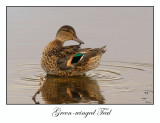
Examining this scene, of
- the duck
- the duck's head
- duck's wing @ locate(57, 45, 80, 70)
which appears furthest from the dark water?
the duck's head

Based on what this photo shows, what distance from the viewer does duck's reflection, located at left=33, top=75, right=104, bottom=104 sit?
26.5 ft

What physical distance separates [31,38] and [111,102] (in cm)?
614

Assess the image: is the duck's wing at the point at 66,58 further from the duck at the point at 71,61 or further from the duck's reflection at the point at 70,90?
the duck's reflection at the point at 70,90

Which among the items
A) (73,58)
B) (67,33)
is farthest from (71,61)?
(67,33)

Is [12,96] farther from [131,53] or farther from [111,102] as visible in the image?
[131,53]

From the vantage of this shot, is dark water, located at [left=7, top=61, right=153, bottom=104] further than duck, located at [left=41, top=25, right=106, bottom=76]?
No

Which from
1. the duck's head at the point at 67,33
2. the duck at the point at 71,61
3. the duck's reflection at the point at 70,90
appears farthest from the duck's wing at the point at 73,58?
the duck's head at the point at 67,33

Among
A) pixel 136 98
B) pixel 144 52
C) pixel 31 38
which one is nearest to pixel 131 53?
pixel 144 52

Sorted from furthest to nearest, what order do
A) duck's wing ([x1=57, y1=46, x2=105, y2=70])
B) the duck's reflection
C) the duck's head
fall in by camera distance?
the duck's head → duck's wing ([x1=57, y1=46, x2=105, y2=70]) → the duck's reflection

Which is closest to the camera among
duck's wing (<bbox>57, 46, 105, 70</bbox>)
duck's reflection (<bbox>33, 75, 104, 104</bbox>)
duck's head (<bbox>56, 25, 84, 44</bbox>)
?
duck's reflection (<bbox>33, 75, 104, 104</bbox>)

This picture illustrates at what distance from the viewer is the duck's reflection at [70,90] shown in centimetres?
808

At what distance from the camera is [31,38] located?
13547 millimetres

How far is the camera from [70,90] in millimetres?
8789

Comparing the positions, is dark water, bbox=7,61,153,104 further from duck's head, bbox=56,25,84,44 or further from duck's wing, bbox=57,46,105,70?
duck's head, bbox=56,25,84,44
